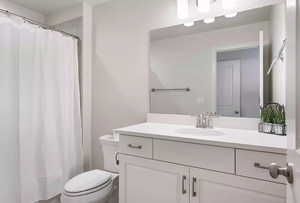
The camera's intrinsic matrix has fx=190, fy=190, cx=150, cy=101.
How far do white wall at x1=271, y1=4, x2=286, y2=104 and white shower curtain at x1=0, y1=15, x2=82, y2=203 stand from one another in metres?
1.89

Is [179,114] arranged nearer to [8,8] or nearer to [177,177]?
[177,177]

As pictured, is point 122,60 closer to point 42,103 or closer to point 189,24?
point 189,24

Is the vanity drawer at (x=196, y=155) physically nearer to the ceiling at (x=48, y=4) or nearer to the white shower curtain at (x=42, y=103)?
the white shower curtain at (x=42, y=103)

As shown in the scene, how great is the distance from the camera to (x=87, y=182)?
1551mm

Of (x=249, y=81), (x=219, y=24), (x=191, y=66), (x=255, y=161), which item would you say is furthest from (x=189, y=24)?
(x=255, y=161)

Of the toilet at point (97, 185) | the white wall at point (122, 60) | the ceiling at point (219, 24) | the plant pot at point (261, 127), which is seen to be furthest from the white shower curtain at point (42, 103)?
the plant pot at point (261, 127)

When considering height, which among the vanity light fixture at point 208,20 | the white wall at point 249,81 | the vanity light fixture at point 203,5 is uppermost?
the vanity light fixture at point 203,5

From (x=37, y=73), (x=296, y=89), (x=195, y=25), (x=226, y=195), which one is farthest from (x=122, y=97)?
(x=296, y=89)

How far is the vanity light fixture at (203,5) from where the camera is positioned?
5.25 feet

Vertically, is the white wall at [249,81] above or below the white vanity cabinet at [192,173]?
above

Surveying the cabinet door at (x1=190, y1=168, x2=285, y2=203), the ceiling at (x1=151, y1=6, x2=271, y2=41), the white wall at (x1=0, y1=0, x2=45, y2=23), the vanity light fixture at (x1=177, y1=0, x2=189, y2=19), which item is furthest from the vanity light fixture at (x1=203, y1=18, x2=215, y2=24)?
the white wall at (x1=0, y1=0, x2=45, y2=23)

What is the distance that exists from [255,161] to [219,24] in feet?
3.85

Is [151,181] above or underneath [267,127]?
underneath

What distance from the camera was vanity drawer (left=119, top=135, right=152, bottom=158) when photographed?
1361 mm
